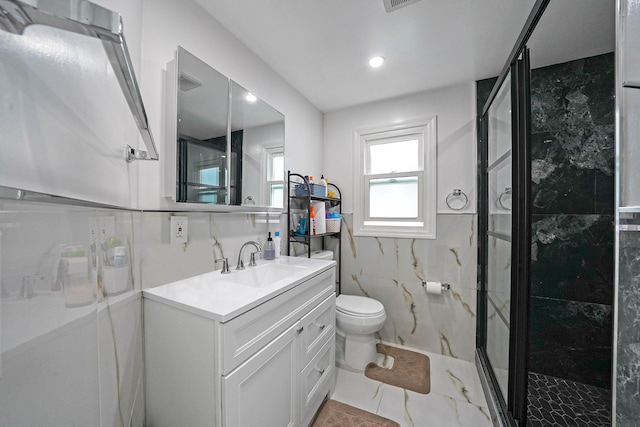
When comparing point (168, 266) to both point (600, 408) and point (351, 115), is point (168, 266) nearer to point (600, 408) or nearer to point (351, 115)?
point (351, 115)

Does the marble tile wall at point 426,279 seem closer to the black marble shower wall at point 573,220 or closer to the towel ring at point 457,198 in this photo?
the towel ring at point 457,198

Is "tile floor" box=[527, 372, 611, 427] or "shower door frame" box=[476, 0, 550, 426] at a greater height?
"shower door frame" box=[476, 0, 550, 426]

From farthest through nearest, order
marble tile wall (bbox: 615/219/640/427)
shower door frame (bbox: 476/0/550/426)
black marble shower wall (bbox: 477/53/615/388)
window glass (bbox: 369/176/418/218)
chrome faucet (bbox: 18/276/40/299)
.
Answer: window glass (bbox: 369/176/418/218), black marble shower wall (bbox: 477/53/615/388), shower door frame (bbox: 476/0/550/426), marble tile wall (bbox: 615/219/640/427), chrome faucet (bbox: 18/276/40/299)

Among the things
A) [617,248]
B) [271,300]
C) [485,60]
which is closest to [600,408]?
[617,248]

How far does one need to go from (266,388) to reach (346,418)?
29.7 inches

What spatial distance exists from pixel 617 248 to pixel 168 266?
1582mm

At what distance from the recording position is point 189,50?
4.00ft

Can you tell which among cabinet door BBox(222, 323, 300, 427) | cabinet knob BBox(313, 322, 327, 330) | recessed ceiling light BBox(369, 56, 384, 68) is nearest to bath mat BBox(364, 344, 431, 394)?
cabinet knob BBox(313, 322, 327, 330)

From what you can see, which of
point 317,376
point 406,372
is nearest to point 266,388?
point 317,376

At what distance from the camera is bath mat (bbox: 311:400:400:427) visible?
1.37m

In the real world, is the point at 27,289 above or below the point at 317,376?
above

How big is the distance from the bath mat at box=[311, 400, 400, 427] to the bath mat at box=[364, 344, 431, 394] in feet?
1.11

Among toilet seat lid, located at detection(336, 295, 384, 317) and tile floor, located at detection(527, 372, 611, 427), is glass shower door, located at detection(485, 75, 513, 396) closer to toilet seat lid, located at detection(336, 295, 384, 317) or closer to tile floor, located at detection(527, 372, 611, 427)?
tile floor, located at detection(527, 372, 611, 427)

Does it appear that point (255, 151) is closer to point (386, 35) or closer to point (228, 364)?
point (386, 35)
